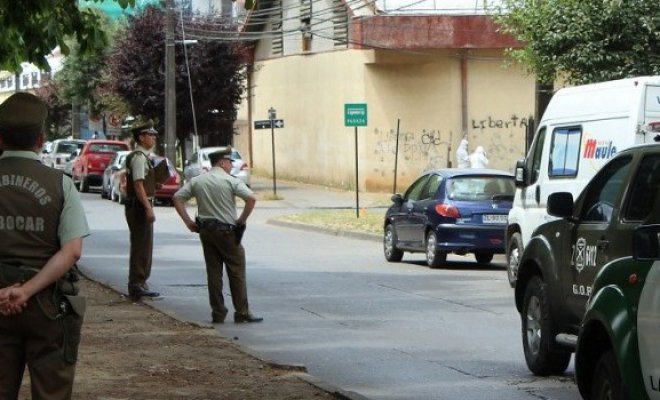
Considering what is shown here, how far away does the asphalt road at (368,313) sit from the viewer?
37.6 ft

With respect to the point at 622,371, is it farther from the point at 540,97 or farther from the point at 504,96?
the point at 504,96

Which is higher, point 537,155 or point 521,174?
point 537,155

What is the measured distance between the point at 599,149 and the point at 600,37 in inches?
297

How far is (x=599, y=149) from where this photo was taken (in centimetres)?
1703

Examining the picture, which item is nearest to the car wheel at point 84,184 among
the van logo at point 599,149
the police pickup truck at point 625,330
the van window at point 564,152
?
the van window at point 564,152

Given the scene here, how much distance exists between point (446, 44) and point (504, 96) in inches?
100

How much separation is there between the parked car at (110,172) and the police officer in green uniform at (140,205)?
27126 millimetres

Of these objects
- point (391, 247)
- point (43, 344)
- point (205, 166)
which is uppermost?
point (43, 344)

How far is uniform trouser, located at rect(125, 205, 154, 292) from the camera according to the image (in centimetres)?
1664

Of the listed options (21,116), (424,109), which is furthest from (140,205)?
(424,109)

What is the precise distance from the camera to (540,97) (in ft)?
100

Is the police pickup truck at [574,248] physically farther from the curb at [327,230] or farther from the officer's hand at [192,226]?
the curb at [327,230]

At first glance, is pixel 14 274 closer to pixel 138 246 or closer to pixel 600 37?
pixel 138 246

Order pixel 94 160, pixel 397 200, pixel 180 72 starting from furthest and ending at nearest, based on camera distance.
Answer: pixel 180 72, pixel 94 160, pixel 397 200
